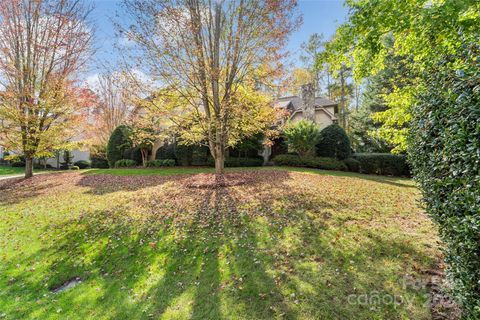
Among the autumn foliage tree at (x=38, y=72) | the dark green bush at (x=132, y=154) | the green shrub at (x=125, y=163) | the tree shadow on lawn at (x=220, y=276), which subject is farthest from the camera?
the dark green bush at (x=132, y=154)

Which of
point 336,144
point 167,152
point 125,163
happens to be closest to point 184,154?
point 167,152

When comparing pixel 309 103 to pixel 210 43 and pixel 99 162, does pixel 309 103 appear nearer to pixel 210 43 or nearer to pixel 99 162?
pixel 210 43

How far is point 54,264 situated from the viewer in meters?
5.22

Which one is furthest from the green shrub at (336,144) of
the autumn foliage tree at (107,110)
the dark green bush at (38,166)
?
the dark green bush at (38,166)

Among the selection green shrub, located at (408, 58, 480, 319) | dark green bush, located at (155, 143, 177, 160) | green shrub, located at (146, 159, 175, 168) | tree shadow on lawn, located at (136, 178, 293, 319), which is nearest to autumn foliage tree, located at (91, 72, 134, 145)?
dark green bush, located at (155, 143, 177, 160)

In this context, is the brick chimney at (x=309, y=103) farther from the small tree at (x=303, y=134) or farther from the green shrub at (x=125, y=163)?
the green shrub at (x=125, y=163)

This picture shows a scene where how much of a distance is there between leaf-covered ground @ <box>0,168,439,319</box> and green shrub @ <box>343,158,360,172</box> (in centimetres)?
704

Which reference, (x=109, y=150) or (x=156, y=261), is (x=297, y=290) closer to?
(x=156, y=261)

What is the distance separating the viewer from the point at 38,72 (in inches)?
532

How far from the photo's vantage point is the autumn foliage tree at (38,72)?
12.7 meters

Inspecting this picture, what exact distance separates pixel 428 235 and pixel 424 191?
2722mm

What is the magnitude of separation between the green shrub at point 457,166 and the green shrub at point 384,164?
1369cm

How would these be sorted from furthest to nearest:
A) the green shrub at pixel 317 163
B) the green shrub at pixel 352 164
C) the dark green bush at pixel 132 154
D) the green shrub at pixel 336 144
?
the dark green bush at pixel 132 154
the green shrub at pixel 336 144
the green shrub at pixel 352 164
the green shrub at pixel 317 163

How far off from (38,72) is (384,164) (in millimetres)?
21046
